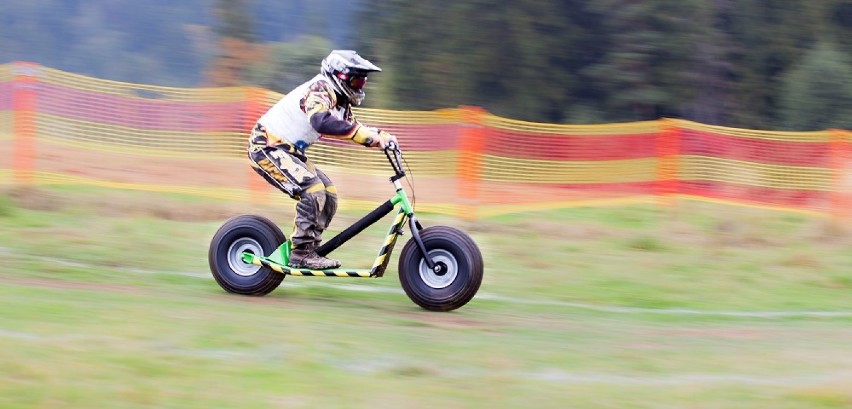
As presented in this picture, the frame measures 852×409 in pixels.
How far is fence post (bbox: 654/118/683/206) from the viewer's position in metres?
16.3

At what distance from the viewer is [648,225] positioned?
51.2 ft

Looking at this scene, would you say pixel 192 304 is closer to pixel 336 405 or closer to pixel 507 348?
pixel 507 348

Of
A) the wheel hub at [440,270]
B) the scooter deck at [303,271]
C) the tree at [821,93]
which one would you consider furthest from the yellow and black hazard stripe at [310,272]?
the tree at [821,93]

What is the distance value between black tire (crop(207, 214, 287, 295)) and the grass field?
0.16 metres

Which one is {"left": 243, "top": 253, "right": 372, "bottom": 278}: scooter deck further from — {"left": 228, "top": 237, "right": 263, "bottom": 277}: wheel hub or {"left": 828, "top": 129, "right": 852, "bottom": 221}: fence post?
{"left": 828, "top": 129, "right": 852, "bottom": 221}: fence post

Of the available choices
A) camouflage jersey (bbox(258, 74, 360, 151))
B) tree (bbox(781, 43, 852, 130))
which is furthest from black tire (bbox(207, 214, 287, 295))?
tree (bbox(781, 43, 852, 130))

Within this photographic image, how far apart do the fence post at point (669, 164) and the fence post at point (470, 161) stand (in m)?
2.90

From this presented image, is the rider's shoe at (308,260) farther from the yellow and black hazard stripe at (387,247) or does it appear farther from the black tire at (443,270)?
the black tire at (443,270)

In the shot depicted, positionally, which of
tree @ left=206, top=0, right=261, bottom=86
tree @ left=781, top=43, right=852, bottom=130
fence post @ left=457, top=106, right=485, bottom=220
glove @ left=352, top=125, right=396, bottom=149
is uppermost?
tree @ left=206, top=0, right=261, bottom=86

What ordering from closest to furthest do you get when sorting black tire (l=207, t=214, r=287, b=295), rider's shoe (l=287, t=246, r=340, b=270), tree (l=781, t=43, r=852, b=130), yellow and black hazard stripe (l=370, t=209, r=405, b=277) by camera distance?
yellow and black hazard stripe (l=370, t=209, r=405, b=277)
rider's shoe (l=287, t=246, r=340, b=270)
black tire (l=207, t=214, r=287, b=295)
tree (l=781, t=43, r=852, b=130)

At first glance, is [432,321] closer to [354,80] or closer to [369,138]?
[369,138]

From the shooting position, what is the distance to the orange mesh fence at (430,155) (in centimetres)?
1523

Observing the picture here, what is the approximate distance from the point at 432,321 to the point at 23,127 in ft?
27.7

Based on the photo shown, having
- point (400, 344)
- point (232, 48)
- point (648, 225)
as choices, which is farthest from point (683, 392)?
point (232, 48)
